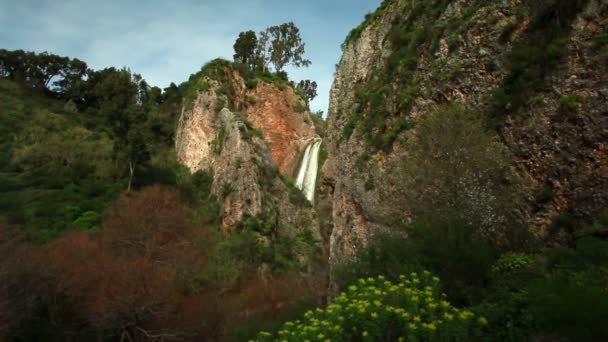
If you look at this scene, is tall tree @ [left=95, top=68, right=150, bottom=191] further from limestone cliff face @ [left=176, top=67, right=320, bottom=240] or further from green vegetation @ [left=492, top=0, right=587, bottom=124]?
green vegetation @ [left=492, top=0, right=587, bottom=124]

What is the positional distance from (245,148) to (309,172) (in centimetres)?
844

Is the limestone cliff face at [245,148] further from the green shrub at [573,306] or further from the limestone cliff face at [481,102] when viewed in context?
the green shrub at [573,306]

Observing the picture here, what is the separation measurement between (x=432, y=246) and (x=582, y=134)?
4.43m

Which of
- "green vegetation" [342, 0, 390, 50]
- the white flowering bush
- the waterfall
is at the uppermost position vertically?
"green vegetation" [342, 0, 390, 50]

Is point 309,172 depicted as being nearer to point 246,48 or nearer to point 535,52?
point 246,48

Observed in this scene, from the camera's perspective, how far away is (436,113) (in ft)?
45.6

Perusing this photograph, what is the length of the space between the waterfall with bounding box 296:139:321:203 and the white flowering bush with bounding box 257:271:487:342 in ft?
111

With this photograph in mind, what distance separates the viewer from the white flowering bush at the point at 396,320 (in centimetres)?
688

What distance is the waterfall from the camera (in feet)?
140

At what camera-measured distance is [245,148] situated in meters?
37.3

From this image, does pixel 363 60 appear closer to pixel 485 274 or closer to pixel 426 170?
pixel 426 170

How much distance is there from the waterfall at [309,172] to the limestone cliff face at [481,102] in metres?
17.9

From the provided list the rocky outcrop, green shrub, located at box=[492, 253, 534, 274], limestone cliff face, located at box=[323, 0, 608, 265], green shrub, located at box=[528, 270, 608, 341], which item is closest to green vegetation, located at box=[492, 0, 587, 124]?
limestone cliff face, located at box=[323, 0, 608, 265]

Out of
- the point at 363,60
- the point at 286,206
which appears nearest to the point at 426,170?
the point at 363,60
